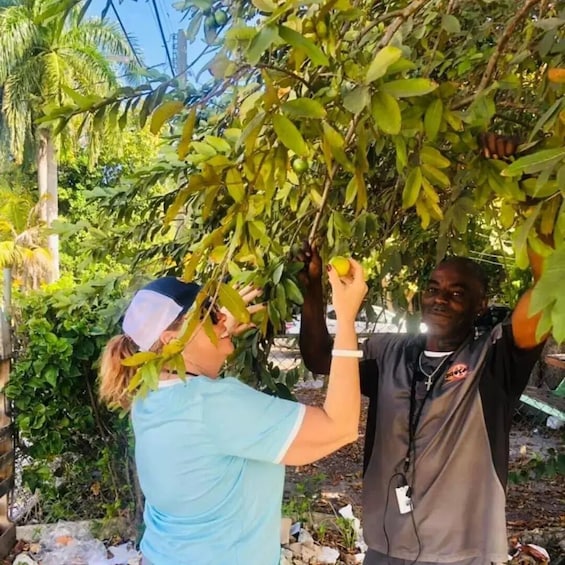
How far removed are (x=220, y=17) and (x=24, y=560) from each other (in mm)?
2878

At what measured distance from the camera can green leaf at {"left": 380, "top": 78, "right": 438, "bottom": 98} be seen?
0.97 meters

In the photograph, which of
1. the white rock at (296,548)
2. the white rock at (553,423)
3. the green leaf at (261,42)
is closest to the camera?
the green leaf at (261,42)

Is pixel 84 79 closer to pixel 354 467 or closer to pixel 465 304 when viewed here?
pixel 354 467

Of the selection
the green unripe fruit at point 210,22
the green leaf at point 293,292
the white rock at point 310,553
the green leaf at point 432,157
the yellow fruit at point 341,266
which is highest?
the green unripe fruit at point 210,22

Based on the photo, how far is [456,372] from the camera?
187 cm

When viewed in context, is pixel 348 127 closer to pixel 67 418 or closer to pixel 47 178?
pixel 67 418

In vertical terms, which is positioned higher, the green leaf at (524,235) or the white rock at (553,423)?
the green leaf at (524,235)

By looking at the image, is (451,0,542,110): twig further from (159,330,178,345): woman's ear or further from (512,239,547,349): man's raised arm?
(159,330,178,345): woman's ear

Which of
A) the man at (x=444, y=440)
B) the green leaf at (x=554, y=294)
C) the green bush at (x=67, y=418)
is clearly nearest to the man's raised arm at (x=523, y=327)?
the man at (x=444, y=440)

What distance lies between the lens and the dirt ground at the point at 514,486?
4.33m

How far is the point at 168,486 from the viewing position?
1.43 metres

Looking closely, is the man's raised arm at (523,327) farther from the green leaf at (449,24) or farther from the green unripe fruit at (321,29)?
the green unripe fruit at (321,29)

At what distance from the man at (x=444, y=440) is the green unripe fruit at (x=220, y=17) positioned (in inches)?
26.0

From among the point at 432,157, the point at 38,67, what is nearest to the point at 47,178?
the point at 38,67
